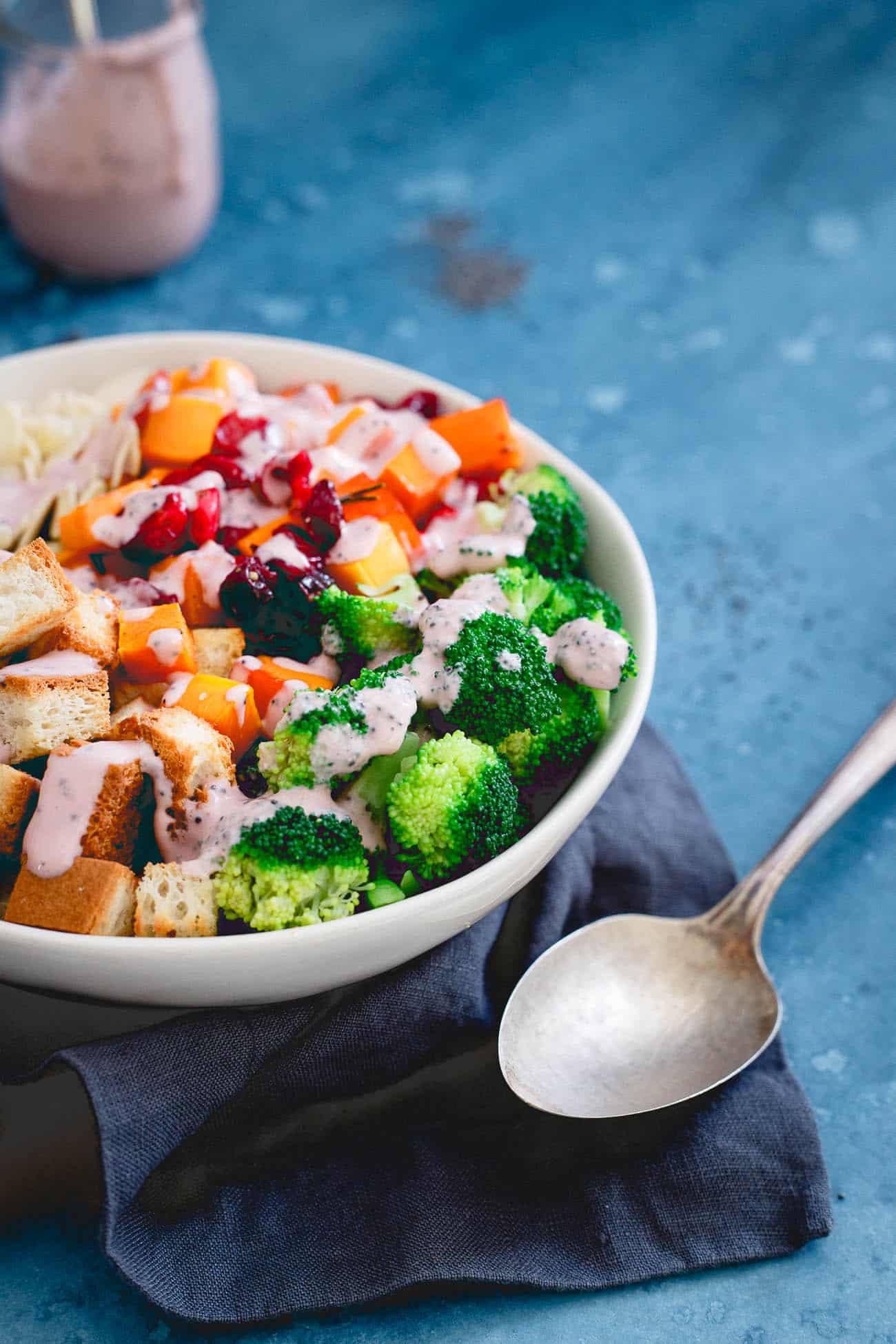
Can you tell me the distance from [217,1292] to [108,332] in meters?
2.91

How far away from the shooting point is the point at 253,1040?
2021 millimetres

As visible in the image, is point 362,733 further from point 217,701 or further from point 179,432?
point 179,432

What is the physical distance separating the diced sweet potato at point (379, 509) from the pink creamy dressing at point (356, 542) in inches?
1.2

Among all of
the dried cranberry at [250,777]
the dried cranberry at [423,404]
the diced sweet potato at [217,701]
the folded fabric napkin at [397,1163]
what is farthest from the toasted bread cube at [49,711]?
the dried cranberry at [423,404]

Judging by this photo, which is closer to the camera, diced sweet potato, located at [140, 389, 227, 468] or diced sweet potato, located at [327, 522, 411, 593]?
diced sweet potato, located at [327, 522, 411, 593]

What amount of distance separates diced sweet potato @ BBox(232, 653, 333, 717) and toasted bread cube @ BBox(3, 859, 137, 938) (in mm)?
386

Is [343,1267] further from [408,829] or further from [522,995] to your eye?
[408,829]

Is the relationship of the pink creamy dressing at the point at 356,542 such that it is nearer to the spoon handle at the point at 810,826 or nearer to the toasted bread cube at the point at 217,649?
the toasted bread cube at the point at 217,649

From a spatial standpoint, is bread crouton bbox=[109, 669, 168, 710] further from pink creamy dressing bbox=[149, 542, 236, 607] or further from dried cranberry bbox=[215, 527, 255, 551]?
dried cranberry bbox=[215, 527, 255, 551]

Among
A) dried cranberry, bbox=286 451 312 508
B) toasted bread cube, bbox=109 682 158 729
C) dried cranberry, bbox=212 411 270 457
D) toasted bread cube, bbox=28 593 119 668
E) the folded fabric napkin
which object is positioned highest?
Result: dried cranberry, bbox=286 451 312 508

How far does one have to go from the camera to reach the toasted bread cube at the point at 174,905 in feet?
6.07

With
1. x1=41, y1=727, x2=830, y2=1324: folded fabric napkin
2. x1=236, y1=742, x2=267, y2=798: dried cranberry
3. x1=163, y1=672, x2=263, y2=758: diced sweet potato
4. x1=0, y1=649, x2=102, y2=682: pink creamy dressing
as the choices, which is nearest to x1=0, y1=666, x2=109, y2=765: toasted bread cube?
x1=0, y1=649, x2=102, y2=682: pink creamy dressing

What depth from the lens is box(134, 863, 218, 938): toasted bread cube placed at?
6.07 feet

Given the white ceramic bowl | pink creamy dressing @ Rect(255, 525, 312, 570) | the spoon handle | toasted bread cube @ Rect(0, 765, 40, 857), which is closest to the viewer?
the white ceramic bowl
